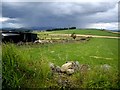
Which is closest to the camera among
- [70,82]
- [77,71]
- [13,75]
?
[13,75]

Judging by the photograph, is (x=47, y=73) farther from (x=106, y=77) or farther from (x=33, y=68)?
(x=106, y=77)

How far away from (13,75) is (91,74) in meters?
2.46

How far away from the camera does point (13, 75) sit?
29.2ft

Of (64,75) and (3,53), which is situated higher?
(3,53)

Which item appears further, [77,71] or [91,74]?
[77,71]

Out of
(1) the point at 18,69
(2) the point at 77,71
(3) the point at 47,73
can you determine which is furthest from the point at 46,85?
(2) the point at 77,71

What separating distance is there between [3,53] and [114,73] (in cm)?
359

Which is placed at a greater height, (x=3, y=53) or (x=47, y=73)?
(x=3, y=53)

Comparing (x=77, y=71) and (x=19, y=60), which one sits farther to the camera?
(x=77, y=71)

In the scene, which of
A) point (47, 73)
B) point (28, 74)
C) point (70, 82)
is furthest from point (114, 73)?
point (28, 74)

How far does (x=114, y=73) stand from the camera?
9.43 m

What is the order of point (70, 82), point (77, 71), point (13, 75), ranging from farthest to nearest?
1. point (77, 71)
2. point (70, 82)
3. point (13, 75)

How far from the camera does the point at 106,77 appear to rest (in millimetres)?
9211

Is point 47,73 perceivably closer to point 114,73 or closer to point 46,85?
point 46,85
